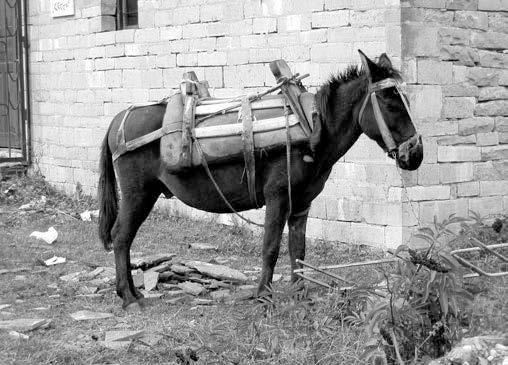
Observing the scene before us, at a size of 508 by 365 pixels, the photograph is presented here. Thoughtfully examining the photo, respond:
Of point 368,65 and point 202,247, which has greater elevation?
point 368,65

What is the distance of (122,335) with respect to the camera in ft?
18.0

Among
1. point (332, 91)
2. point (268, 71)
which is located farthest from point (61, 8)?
point (332, 91)

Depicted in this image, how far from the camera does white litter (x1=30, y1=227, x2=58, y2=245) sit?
9.63 m

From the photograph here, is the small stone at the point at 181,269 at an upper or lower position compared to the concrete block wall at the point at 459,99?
lower

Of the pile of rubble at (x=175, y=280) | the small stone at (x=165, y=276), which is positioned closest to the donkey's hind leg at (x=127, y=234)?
the pile of rubble at (x=175, y=280)

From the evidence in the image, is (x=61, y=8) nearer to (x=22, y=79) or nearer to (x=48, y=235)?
(x=22, y=79)

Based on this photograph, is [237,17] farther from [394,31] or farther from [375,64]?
[375,64]

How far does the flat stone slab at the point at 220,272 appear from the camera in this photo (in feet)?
24.4

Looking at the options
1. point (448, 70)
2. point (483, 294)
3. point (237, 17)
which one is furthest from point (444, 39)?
point (483, 294)

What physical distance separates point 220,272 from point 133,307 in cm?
120

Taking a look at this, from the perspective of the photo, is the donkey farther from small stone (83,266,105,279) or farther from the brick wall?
the brick wall

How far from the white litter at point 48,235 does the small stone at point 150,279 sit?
2.52 m

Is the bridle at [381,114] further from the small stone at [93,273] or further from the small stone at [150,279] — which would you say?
the small stone at [93,273]

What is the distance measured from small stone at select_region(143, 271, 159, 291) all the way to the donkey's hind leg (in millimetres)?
490
